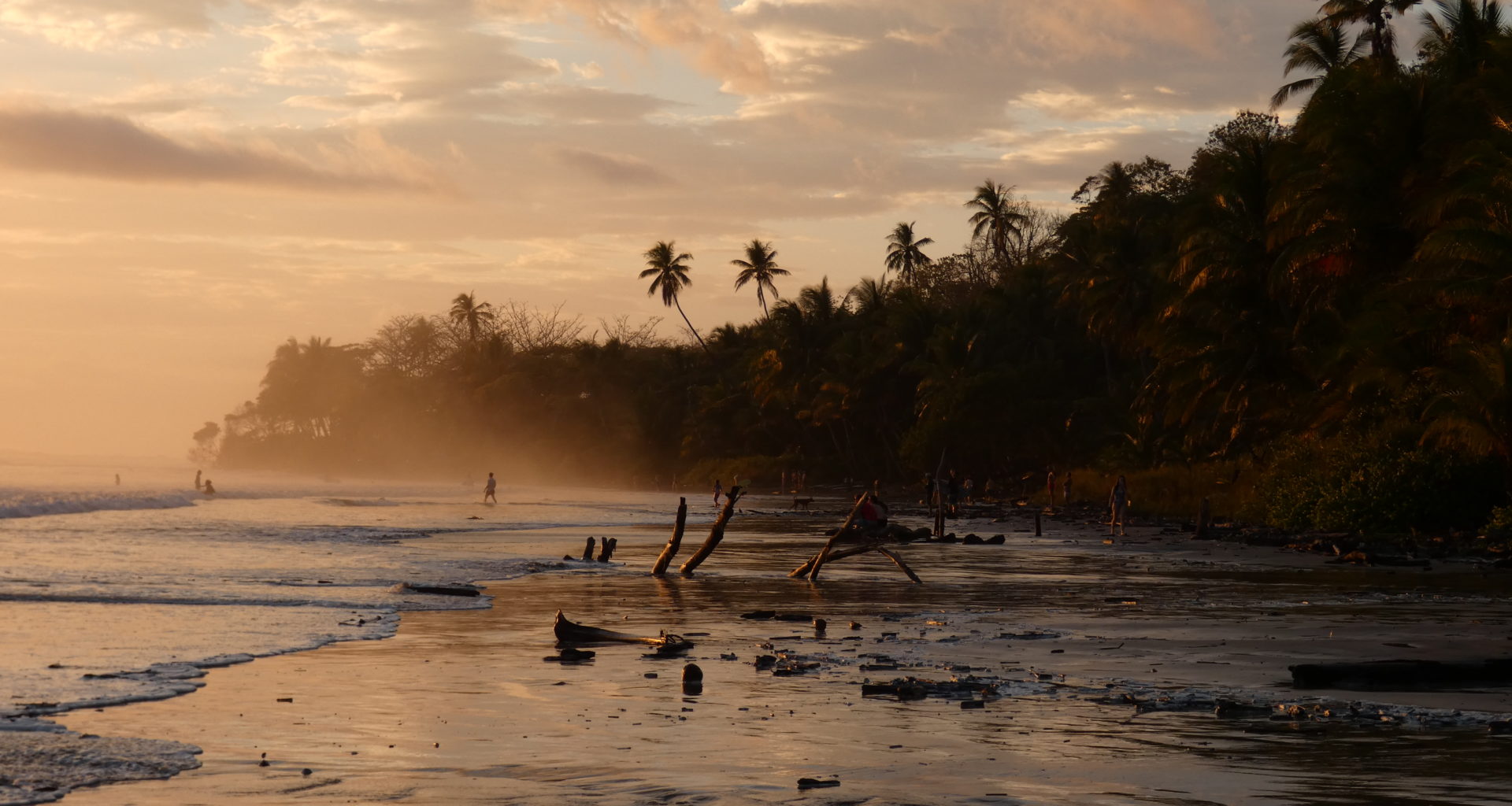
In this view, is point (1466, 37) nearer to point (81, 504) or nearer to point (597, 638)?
point (597, 638)

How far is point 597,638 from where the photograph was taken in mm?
14562

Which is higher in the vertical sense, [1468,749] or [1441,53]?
[1441,53]

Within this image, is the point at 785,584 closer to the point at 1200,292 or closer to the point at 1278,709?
the point at 1278,709

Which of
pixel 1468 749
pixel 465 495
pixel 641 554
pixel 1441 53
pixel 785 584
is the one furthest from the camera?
pixel 465 495

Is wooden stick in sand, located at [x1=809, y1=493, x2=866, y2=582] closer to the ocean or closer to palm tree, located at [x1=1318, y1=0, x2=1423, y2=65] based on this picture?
the ocean

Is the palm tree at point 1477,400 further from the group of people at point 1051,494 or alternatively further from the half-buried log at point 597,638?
the half-buried log at point 597,638

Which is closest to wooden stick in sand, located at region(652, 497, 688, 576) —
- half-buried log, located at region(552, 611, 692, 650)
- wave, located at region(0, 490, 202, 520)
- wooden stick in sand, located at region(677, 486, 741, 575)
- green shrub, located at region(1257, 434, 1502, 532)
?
wooden stick in sand, located at region(677, 486, 741, 575)

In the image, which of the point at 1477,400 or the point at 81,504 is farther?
the point at 81,504

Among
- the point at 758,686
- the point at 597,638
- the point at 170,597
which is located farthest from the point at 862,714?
the point at 170,597

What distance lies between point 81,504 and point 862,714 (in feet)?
177

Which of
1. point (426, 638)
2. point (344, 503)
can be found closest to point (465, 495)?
point (344, 503)

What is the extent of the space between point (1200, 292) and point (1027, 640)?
30.8m

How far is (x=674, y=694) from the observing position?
11.3m

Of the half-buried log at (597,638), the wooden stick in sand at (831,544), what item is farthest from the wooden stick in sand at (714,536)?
the half-buried log at (597,638)
